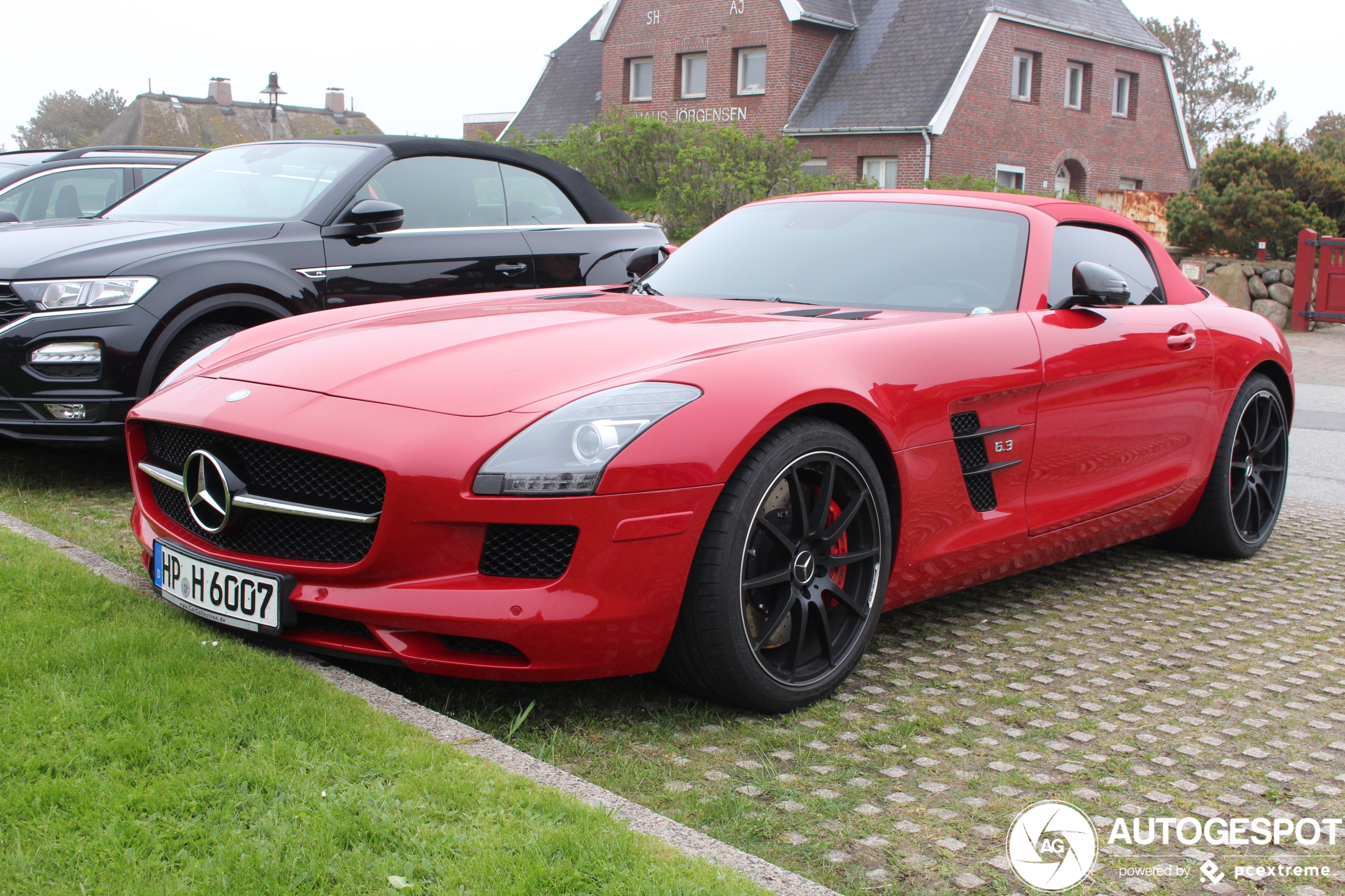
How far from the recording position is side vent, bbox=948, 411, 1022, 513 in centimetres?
372

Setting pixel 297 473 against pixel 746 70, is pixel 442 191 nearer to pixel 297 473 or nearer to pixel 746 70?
pixel 297 473

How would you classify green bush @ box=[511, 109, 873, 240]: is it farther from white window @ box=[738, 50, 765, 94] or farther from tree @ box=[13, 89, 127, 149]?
tree @ box=[13, 89, 127, 149]

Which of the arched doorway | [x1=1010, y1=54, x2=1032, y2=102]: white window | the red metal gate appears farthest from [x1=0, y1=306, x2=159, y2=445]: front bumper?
the arched doorway

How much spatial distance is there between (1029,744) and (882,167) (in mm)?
30354

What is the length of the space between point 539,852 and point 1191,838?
1.40 metres

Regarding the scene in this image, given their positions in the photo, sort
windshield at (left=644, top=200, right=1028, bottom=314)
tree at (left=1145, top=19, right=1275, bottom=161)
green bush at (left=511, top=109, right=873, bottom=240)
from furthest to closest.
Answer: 1. tree at (left=1145, top=19, right=1275, bottom=161)
2. green bush at (left=511, top=109, right=873, bottom=240)
3. windshield at (left=644, top=200, right=1028, bottom=314)

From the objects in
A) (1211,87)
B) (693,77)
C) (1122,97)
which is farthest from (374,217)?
(1211,87)

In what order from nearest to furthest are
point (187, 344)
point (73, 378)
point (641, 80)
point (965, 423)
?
point (965, 423) → point (73, 378) → point (187, 344) → point (641, 80)

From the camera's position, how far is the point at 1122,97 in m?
36.6

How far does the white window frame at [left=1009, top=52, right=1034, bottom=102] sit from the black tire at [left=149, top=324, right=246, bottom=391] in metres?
30.3

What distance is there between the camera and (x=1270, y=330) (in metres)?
5.45

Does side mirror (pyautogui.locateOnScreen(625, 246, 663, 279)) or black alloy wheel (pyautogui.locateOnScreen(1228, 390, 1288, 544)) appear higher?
side mirror (pyautogui.locateOnScreen(625, 246, 663, 279))

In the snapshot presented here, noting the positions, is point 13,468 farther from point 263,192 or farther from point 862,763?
point 862,763

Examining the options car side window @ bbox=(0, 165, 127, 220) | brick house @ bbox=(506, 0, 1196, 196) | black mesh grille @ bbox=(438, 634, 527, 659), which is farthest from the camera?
brick house @ bbox=(506, 0, 1196, 196)
